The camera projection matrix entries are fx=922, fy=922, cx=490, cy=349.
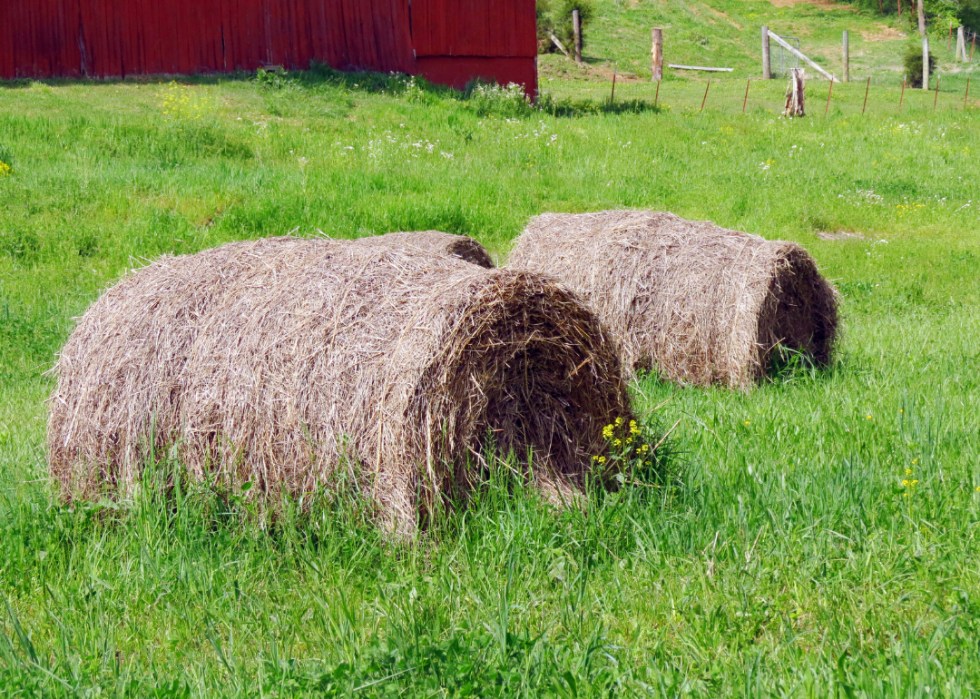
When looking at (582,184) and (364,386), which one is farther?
(582,184)

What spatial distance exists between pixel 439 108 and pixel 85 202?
1001 cm

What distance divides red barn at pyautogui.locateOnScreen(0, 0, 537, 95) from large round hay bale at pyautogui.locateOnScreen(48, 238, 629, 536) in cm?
1948

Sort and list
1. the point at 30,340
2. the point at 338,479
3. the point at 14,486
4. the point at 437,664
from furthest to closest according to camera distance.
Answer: the point at 30,340 < the point at 14,486 < the point at 338,479 < the point at 437,664

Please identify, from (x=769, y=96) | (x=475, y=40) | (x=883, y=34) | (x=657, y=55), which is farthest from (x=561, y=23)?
(x=883, y=34)

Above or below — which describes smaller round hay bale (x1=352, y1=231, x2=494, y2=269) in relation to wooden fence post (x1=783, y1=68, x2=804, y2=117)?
below

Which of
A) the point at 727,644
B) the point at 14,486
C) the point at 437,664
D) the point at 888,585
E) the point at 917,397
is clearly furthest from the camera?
the point at 917,397

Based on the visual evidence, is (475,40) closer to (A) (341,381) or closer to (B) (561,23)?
(B) (561,23)

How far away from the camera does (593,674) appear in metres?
3.33

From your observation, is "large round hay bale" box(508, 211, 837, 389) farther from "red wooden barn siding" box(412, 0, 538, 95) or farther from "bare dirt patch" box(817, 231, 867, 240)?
"red wooden barn siding" box(412, 0, 538, 95)

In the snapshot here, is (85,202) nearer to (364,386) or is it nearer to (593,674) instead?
(364,386)

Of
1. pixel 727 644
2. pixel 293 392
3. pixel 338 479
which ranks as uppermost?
pixel 293 392

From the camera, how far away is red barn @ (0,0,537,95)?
21.7m

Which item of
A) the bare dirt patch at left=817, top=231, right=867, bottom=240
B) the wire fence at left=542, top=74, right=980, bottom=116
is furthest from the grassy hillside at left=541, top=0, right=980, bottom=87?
the bare dirt patch at left=817, top=231, right=867, bottom=240

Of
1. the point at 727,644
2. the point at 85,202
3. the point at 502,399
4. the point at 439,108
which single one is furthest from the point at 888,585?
the point at 439,108
